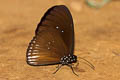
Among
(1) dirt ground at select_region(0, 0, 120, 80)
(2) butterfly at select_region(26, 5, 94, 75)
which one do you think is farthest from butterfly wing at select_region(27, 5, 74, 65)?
(1) dirt ground at select_region(0, 0, 120, 80)

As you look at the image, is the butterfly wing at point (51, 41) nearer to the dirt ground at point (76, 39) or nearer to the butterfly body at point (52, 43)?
the butterfly body at point (52, 43)

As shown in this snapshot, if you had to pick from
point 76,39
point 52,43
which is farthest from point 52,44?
point 76,39

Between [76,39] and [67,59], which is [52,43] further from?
[76,39]

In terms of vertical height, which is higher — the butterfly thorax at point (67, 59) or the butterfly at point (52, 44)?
the butterfly at point (52, 44)

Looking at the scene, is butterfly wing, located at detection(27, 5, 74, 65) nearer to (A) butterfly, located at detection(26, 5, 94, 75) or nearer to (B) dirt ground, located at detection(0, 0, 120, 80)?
(A) butterfly, located at detection(26, 5, 94, 75)

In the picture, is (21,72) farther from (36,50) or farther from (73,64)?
(73,64)

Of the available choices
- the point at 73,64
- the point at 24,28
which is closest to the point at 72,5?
the point at 24,28

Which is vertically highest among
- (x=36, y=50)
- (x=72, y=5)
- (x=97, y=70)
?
(x=72, y=5)

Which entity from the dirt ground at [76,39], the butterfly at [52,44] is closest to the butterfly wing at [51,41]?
the butterfly at [52,44]
